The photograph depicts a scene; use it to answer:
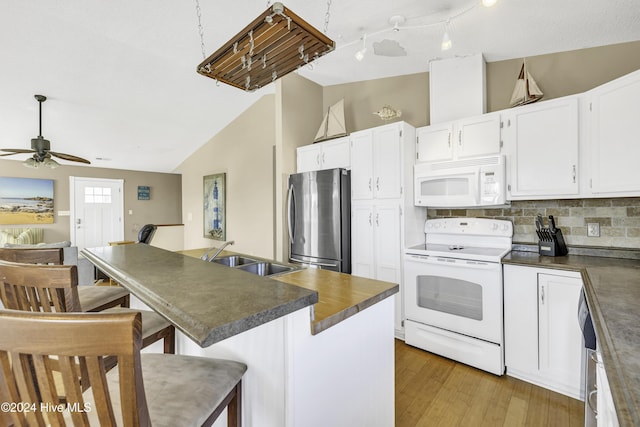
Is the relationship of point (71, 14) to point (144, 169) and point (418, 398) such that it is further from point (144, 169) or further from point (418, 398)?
point (144, 169)

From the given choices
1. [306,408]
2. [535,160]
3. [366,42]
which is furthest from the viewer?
[366,42]

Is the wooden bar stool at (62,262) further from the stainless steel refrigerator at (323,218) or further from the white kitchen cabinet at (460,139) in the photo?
the white kitchen cabinet at (460,139)

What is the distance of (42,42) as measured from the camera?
2826 millimetres

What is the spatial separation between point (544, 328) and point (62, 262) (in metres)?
2.96

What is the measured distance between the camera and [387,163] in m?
2.90

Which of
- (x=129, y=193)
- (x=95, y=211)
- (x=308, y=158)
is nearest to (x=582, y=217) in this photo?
(x=308, y=158)

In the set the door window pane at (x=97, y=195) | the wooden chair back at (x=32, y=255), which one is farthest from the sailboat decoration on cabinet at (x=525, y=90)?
the door window pane at (x=97, y=195)

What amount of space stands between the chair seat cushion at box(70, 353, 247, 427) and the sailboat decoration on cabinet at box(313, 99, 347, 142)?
2.85 m

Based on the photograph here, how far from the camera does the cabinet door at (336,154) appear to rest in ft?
10.6

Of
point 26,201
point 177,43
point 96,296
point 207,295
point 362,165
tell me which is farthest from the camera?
point 26,201

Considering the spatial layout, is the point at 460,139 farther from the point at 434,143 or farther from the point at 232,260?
the point at 232,260

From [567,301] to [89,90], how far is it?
526cm

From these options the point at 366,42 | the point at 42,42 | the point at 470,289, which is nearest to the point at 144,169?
the point at 42,42

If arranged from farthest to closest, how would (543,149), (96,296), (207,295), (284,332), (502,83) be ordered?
(502,83), (543,149), (96,296), (284,332), (207,295)
